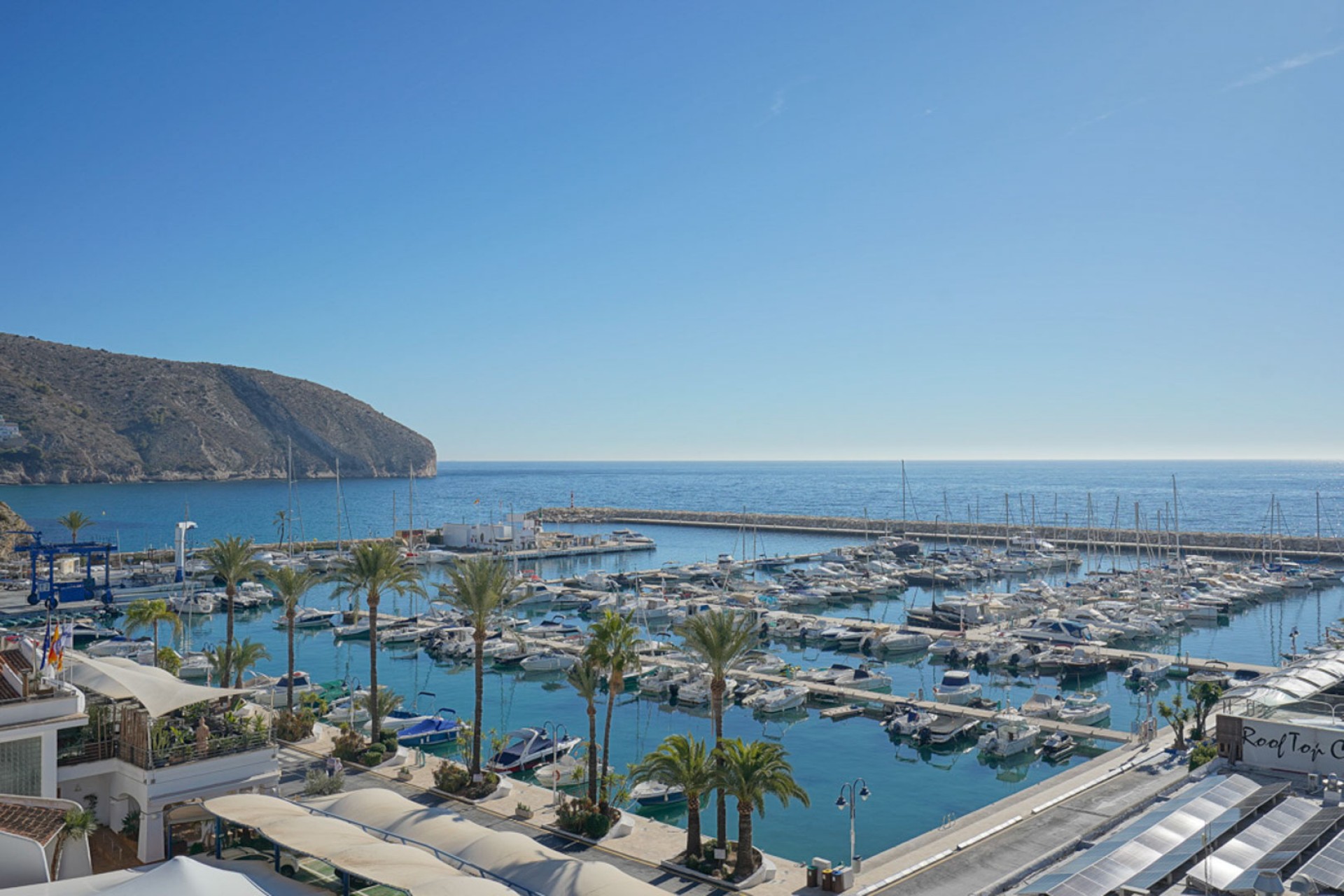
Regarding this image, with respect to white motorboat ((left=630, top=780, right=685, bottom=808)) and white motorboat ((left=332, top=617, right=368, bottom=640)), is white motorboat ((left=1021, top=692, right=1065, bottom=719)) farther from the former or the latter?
white motorboat ((left=332, top=617, right=368, bottom=640))

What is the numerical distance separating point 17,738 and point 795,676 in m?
Answer: 38.7

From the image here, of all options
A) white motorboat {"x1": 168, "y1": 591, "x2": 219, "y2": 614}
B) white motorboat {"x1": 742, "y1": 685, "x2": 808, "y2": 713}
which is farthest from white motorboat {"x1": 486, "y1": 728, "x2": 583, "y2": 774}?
white motorboat {"x1": 168, "y1": 591, "x2": 219, "y2": 614}

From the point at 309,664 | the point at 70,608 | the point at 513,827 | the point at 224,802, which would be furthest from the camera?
the point at 70,608

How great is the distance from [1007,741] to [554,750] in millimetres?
19483

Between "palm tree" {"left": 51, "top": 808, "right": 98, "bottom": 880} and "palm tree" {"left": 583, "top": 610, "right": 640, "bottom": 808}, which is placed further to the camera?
"palm tree" {"left": 583, "top": 610, "right": 640, "bottom": 808}

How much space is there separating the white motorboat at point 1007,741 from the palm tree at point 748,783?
63.2ft

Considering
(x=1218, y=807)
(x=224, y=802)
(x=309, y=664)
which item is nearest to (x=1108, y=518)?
(x=309, y=664)

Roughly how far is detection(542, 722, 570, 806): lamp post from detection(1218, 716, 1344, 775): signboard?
20149 mm

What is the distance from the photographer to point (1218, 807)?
22.1 metres

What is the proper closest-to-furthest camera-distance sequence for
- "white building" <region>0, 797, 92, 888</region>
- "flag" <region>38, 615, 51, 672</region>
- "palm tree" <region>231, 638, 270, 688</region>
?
"white building" <region>0, 797, 92, 888</region> < "flag" <region>38, 615, 51, 672</region> < "palm tree" <region>231, 638, 270, 688</region>

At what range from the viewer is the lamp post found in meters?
30.2

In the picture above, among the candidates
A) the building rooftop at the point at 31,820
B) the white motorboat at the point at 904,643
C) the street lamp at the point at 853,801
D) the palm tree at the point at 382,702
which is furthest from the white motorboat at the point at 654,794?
the white motorboat at the point at 904,643

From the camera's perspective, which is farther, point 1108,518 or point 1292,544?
point 1108,518

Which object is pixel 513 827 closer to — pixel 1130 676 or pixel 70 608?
pixel 1130 676
